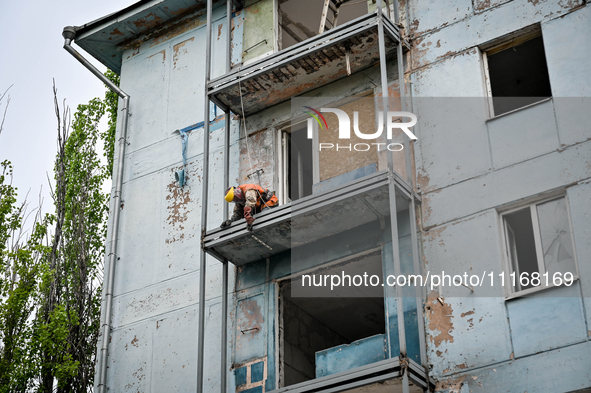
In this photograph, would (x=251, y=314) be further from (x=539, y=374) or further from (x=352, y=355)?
(x=539, y=374)

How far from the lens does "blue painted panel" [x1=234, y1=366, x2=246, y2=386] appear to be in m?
12.8

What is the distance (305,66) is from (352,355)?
527 centimetres

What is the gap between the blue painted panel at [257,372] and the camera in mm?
12688

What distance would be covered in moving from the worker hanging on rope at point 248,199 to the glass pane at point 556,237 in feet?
14.3

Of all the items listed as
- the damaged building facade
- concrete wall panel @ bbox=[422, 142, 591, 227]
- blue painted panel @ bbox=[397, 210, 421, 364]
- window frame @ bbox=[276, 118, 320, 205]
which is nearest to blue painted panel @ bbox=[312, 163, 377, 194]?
the damaged building facade

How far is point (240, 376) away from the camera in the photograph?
12.9 m

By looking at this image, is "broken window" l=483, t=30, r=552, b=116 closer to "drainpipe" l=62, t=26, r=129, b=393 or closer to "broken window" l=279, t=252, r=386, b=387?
"broken window" l=279, t=252, r=386, b=387

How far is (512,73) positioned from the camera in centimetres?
1309

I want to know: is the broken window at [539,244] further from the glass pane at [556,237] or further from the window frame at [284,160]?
the window frame at [284,160]

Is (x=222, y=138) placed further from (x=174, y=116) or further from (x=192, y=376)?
(x=192, y=376)

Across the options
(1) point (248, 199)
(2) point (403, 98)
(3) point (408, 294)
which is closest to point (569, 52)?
(2) point (403, 98)

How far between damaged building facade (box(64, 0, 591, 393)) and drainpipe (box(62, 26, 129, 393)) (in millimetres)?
38

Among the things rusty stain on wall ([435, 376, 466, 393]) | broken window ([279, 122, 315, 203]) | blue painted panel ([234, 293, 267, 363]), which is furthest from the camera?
broken window ([279, 122, 315, 203])

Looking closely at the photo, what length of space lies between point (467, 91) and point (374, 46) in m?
1.93
